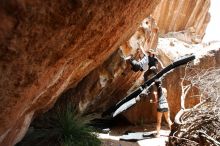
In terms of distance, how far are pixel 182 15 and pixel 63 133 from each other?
698 inches

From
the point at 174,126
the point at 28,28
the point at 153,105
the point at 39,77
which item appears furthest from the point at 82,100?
the point at 28,28

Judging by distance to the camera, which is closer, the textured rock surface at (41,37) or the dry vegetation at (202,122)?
the textured rock surface at (41,37)

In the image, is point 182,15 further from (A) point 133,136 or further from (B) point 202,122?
(B) point 202,122

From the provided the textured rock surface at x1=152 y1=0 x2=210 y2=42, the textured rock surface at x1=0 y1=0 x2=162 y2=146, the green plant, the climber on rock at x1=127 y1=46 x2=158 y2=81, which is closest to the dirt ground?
the green plant

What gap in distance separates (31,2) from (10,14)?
256 millimetres

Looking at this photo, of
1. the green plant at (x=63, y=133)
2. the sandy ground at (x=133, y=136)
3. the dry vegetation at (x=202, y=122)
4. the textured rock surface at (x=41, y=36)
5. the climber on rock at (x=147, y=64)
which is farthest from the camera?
the climber on rock at (x=147, y=64)

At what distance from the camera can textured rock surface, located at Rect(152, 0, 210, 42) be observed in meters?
23.0

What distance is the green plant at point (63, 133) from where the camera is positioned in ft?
28.8

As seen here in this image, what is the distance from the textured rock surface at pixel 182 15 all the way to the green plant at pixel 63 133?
14244mm

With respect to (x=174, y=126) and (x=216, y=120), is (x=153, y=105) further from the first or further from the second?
(x=216, y=120)

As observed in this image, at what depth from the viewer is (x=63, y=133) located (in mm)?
9023

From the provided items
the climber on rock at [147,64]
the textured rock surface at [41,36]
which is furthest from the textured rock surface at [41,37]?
the climber on rock at [147,64]

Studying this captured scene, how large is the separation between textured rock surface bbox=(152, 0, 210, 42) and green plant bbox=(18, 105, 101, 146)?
14244 millimetres

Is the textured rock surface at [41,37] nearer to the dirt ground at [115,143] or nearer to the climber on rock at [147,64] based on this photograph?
the dirt ground at [115,143]
